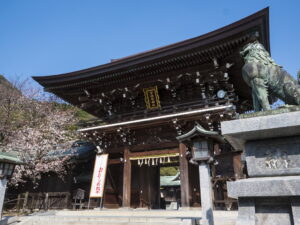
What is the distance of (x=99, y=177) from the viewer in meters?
12.6

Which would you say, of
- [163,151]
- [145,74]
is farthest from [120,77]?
[163,151]

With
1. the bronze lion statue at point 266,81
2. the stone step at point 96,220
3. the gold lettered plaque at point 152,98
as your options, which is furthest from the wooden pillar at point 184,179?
the bronze lion statue at point 266,81

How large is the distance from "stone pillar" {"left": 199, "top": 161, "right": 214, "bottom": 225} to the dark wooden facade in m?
4.01

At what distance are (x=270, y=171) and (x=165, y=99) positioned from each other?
10539mm

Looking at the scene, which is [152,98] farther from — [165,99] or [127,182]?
[127,182]

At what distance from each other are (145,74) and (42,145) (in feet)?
34.3

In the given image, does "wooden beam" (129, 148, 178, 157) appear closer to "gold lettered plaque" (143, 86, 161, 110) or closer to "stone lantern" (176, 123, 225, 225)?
"gold lettered plaque" (143, 86, 161, 110)

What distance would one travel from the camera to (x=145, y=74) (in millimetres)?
12555

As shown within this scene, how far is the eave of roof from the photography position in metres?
9.23

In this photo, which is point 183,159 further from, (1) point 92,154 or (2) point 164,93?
(1) point 92,154

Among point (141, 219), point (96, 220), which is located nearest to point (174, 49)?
point (141, 219)

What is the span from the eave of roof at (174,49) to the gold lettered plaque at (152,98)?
1671 millimetres

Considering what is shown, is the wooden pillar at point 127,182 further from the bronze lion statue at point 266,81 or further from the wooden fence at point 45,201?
the bronze lion statue at point 266,81

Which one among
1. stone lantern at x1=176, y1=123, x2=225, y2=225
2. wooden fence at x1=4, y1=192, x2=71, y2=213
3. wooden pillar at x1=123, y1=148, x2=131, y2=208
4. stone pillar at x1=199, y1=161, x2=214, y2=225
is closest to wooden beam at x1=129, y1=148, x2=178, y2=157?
wooden pillar at x1=123, y1=148, x2=131, y2=208
